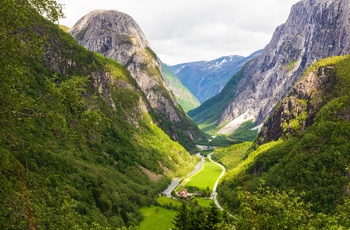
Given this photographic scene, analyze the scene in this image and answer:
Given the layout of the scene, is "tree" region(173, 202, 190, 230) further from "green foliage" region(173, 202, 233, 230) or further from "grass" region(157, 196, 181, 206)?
"grass" region(157, 196, 181, 206)

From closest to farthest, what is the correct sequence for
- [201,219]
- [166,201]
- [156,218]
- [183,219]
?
[201,219] < [183,219] < [156,218] < [166,201]

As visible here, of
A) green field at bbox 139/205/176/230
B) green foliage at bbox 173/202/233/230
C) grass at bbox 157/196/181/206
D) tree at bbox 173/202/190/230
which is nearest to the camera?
green foliage at bbox 173/202/233/230

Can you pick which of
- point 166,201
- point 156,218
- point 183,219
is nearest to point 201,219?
point 183,219

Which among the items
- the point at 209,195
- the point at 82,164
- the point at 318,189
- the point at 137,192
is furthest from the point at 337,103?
the point at 82,164

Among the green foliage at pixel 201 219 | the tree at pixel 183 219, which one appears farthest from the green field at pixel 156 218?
the green foliage at pixel 201 219

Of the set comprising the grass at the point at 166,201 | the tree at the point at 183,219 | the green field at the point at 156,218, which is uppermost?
the tree at the point at 183,219

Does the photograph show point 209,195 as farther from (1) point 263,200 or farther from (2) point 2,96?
(2) point 2,96

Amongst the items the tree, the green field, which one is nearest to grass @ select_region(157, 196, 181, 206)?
the green field

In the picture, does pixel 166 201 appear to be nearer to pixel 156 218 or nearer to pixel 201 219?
pixel 156 218

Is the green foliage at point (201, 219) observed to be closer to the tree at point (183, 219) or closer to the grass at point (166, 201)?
the tree at point (183, 219)
